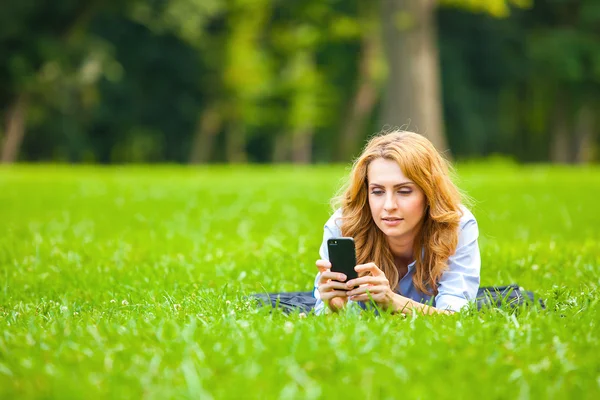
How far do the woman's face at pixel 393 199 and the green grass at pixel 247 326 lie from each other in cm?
63

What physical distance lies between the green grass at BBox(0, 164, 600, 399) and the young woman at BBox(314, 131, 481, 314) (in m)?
0.26

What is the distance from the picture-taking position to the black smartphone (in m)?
3.95

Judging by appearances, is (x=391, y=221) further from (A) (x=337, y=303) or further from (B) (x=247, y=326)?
(B) (x=247, y=326)

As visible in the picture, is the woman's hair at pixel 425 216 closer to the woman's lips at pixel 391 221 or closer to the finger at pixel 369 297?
the woman's lips at pixel 391 221

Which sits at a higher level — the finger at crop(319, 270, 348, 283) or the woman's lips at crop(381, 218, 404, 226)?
the woman's lips at crop(381, 218, 404, 226)

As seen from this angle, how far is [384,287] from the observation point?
4.00 metres

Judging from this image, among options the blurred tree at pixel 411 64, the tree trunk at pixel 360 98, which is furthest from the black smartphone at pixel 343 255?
the tree trunk at pixel 360 98

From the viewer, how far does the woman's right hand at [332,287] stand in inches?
160

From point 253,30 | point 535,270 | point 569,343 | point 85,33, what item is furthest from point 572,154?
point 569,343

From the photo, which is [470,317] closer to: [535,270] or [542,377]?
[542,377]

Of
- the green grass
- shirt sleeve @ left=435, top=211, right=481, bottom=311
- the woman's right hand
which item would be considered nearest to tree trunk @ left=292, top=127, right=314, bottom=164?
the green grass

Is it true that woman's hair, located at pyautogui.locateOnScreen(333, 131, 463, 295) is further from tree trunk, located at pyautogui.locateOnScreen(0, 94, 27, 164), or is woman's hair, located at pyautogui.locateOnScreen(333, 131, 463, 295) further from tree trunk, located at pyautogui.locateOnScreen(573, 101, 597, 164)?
tree trunk, located at pyautogui.locateOnScreen(573, 101, 597, 164)

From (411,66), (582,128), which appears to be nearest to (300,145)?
(582,128)

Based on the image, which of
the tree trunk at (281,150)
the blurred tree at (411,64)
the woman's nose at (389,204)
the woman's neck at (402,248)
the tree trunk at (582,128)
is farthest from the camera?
the tree trunk at (281,150)
